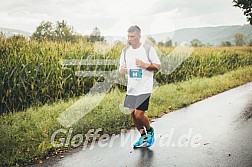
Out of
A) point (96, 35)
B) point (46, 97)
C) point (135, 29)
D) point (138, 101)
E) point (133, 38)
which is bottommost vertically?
point (46, 97)

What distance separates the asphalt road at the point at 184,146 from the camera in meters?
4.16

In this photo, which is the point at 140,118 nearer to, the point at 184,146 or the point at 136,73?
the point at 136,73

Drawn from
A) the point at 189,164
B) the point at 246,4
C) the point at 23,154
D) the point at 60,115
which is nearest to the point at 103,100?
the point at 60,115

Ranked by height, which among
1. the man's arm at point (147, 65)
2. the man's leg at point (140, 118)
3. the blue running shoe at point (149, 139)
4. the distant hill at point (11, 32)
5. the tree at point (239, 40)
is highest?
the tree at point (239, 40)

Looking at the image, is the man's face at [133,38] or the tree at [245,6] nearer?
the man's face at [133,38]

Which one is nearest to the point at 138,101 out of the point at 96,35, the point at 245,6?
the point at 96,35

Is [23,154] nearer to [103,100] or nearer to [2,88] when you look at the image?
[2,88]

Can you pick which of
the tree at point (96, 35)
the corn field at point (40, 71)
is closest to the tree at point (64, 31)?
the tree at point (96, 35)

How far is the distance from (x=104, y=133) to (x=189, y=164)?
1.98 meters

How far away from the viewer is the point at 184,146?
4.84 m

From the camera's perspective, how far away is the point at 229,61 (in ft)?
64.4

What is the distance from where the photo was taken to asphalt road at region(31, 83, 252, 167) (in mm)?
4164

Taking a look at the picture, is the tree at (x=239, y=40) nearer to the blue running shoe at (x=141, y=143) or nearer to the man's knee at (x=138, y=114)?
the blue running shoe at (x=141, y=143)

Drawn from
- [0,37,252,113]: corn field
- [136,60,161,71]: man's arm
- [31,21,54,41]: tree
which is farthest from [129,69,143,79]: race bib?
[31,21,54,41]: tree
